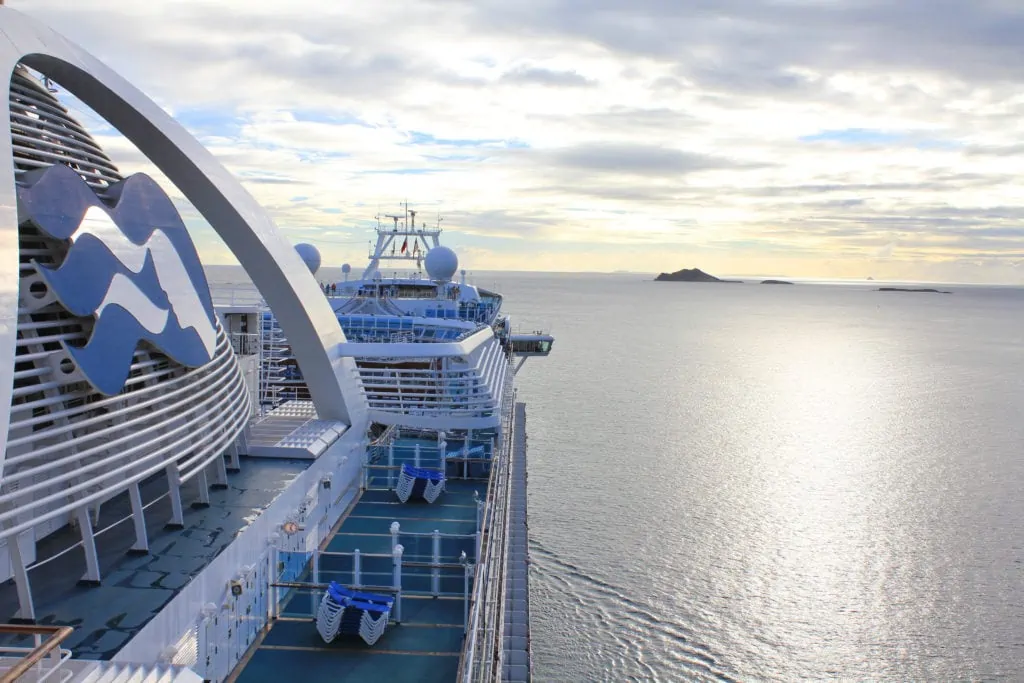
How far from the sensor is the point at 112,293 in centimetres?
999

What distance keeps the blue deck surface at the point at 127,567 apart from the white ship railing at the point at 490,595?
11.0 ft

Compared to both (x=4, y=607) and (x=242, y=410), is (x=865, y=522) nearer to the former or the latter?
(x=242, y=410)

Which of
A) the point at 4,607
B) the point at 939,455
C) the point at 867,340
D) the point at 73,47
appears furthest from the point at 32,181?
the point at 867,340

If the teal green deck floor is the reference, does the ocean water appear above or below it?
below

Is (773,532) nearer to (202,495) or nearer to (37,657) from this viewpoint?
(202,495)

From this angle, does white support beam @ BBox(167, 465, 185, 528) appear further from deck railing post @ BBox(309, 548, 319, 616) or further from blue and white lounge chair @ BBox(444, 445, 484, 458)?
blue and white lounge chair @ BBox(444, 445, 484, 458)

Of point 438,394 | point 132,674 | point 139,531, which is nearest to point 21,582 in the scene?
point 132,674

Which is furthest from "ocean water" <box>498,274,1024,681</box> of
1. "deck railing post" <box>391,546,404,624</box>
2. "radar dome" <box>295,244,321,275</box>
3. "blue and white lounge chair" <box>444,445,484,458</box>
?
"radar dome" <box>295,244,321,275</box>

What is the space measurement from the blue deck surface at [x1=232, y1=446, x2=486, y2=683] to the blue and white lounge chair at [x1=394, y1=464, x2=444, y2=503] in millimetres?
570

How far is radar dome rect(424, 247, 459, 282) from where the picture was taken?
43875 millimetres

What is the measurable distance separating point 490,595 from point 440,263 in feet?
110

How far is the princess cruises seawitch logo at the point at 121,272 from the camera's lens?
9.27 m

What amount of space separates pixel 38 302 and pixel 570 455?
2656 centimetres

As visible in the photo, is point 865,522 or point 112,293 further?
point 865,522
